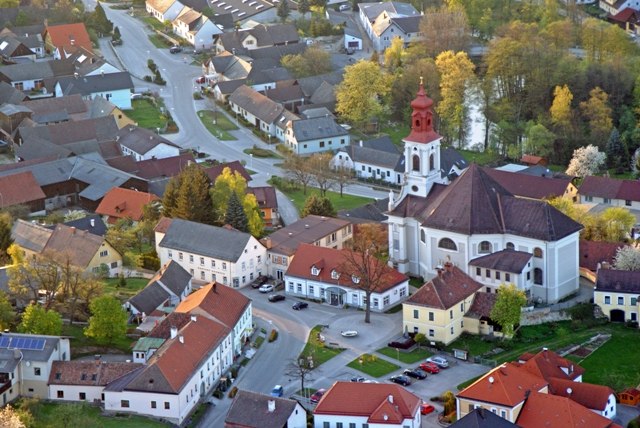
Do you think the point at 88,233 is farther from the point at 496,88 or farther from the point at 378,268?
the point at 496,88

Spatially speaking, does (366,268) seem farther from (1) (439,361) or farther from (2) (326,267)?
(1) (439,361)

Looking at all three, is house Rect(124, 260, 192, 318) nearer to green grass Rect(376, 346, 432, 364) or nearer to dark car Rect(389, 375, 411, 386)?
green grass Rect(376, 346, 432, 364)

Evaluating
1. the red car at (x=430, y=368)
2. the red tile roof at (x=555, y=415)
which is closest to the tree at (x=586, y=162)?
the red car at (x=430, y=368)

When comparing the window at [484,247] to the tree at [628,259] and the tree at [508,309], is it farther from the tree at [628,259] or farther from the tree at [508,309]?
the tree at [628,259]

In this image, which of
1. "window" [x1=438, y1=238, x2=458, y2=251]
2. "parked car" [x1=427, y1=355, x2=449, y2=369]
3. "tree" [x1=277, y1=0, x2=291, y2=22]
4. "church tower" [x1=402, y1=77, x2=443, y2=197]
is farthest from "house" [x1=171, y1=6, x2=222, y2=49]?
"parked car" [x1=427, y1=355, x2=449, y2=369]

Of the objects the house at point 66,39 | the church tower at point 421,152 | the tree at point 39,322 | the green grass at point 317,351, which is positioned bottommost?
the house at point 66,39

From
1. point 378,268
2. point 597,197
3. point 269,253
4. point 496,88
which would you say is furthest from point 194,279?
point 496,88
